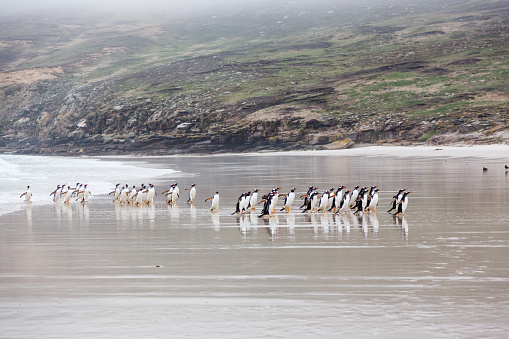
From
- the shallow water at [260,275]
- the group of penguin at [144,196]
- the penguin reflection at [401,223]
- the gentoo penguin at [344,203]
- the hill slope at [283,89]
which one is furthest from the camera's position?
the hill slope at [283,89]

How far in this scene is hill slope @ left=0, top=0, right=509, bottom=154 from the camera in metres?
75.0

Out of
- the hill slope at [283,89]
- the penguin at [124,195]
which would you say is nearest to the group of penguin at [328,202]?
the penguin at [124,195]

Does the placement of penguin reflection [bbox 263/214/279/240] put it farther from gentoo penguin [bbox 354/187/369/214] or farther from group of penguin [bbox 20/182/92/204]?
group of penguin [bbox 20/182/92/204]

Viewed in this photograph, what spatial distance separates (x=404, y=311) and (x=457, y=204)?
441 inches

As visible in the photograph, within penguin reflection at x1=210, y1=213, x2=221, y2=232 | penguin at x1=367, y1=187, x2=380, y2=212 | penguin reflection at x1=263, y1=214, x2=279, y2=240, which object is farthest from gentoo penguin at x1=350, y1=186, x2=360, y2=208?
penguin reflection at x1=210, y1=213, x2=221, y2=232

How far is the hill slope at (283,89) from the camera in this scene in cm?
7500

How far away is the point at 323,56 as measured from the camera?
375 ft

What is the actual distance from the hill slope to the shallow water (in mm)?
47852

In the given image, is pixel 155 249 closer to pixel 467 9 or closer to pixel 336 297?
pixel 336 297

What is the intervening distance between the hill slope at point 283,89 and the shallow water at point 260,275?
47.9 m

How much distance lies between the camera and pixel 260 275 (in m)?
8.84

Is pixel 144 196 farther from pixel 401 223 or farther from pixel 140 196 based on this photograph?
pixel 401 223

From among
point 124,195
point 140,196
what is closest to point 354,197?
point 140,196

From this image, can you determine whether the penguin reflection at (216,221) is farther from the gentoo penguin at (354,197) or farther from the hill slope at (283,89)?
the hill slope at (283,89)
